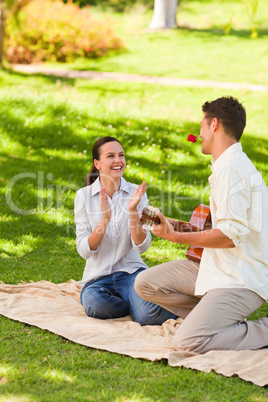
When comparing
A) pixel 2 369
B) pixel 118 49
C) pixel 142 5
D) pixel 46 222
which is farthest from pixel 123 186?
pixel 142 5

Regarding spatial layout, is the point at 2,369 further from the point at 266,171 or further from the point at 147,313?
the point at 266,171

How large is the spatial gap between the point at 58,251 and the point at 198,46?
48.0 feet

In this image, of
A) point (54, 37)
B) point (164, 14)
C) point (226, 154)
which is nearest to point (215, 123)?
point (226, 154)

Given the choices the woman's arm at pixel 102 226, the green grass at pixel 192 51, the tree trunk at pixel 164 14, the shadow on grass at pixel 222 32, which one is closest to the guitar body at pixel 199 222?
the woman's arm at pixel 102 226

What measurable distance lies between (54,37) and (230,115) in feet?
45.7

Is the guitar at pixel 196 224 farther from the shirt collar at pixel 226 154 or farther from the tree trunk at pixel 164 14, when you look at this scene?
the tree trunk at pixel 164 14

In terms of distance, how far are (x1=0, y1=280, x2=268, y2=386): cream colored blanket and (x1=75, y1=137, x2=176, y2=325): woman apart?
0.12m

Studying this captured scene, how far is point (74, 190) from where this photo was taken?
757cm

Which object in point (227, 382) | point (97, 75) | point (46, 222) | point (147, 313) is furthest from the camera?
point (97, 75)

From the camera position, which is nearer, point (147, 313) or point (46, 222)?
point (147, 313)

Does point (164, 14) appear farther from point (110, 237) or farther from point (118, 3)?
point (110, 237)

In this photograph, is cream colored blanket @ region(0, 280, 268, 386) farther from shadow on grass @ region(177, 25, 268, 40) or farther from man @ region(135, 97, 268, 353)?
shadow on grass @ region(177, 25, 268, 40)

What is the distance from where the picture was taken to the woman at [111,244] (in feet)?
13.7

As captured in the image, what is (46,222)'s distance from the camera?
263 inches
